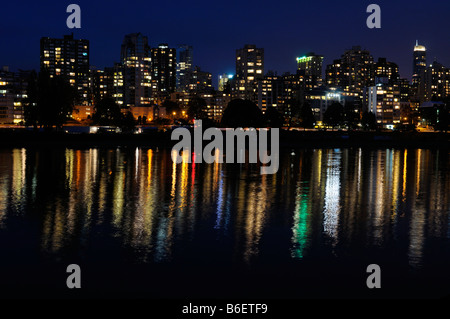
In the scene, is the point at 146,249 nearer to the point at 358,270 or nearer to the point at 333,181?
the point at 358,270

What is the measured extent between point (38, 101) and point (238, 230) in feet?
270

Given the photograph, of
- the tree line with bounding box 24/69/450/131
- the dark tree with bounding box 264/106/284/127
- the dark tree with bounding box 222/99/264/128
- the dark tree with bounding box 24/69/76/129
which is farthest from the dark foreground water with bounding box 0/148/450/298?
the dark tree with bounding box 264/106/284/127

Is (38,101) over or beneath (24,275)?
over

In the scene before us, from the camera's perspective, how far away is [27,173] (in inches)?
1382

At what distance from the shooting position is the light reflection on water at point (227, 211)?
622 inches

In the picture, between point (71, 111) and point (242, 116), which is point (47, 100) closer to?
point (71, 111)

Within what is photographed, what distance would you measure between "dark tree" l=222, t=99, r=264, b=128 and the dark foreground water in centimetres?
9741

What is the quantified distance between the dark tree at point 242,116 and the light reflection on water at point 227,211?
300 feet

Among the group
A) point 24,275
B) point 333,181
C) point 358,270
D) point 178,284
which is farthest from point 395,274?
point 333,181

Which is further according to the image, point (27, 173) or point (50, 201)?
point (27, 173)

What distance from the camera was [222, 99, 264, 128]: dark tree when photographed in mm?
127812
